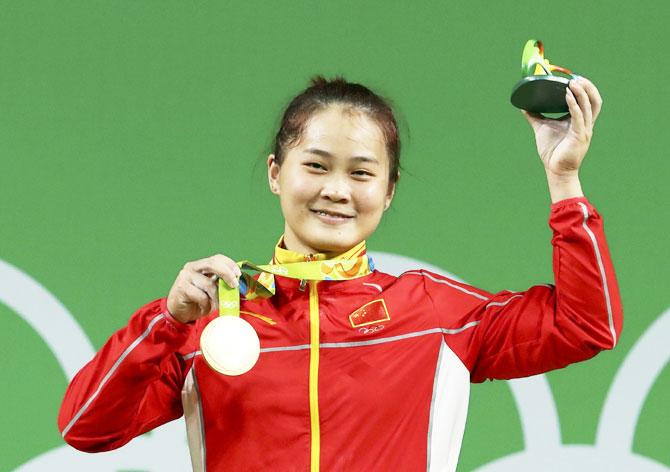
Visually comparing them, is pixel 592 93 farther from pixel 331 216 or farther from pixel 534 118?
pixel 331 216

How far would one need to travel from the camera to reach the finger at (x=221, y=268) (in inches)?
54.0

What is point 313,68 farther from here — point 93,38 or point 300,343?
point 300,343

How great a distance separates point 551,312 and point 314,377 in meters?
0.30

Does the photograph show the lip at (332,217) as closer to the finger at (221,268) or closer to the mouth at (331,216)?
the mouth at (331,216)

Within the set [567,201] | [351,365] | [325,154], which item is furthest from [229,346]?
[567,201]

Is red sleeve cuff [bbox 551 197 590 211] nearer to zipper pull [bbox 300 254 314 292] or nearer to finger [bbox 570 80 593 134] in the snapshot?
finger [bbox 570 80 593 134]

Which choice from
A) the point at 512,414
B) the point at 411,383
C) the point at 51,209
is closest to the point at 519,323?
the point at 411,383

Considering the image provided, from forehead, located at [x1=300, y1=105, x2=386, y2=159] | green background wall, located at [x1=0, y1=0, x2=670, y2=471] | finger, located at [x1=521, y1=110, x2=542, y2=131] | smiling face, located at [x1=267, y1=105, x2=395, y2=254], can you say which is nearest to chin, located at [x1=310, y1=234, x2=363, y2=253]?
smiling face, located at [x1=267, y1=105, x2=395, y2=254]

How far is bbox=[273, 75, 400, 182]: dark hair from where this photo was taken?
5.19 ft

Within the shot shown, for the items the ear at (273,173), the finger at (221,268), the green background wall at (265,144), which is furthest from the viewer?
the green background wall at (265,144)

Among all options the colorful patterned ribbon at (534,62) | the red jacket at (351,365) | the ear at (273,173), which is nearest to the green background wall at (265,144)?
the ear at (273,173)

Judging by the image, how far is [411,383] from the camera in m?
1.49

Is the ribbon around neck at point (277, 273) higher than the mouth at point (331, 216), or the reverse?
the mouth at point (331, 216)

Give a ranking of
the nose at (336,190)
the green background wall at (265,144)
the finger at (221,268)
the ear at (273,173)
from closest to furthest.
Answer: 1. the finger at (221,268)
2. the nose at (336,190)
3. the ear at (273,173)
4. the green background wall at (265,144)
